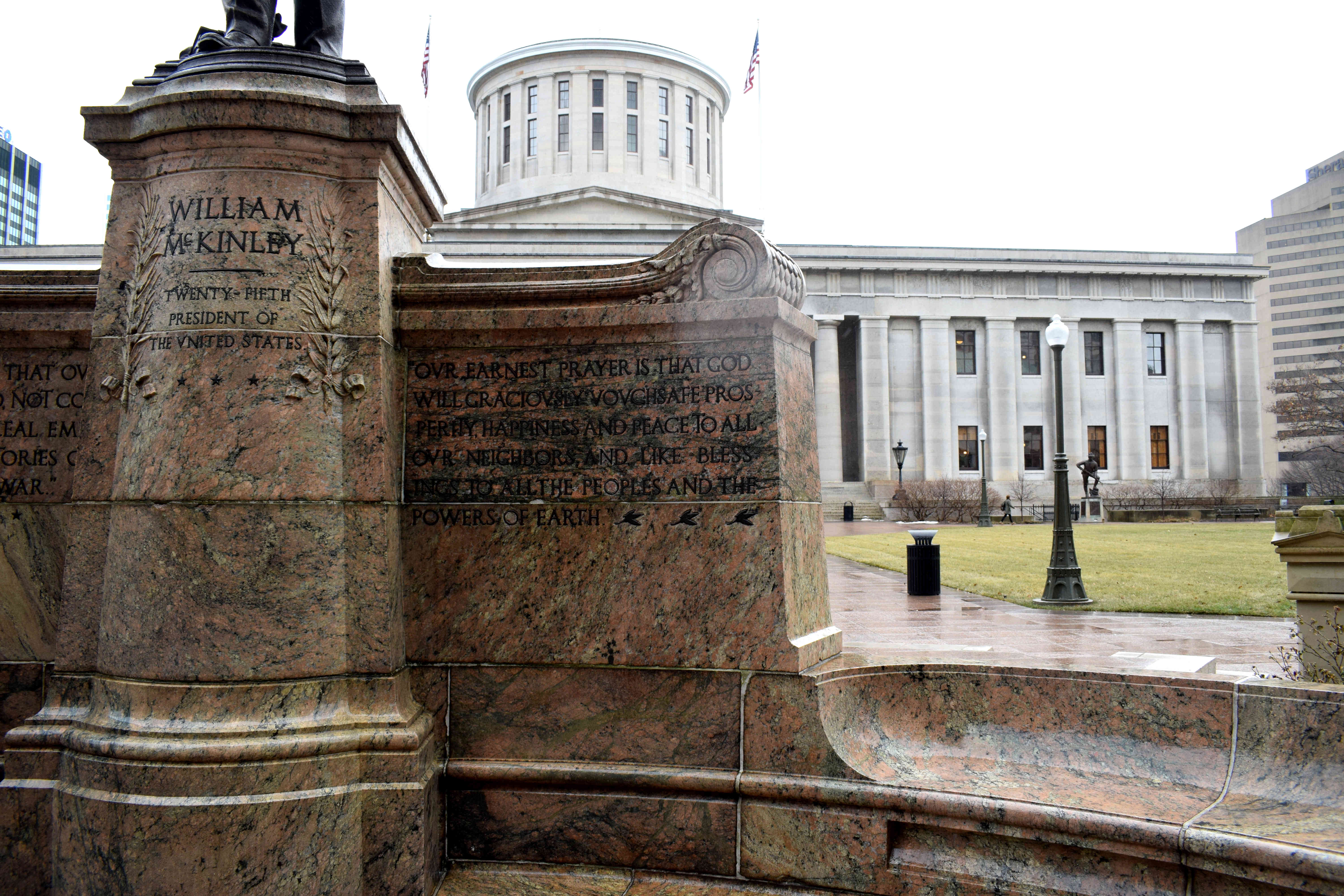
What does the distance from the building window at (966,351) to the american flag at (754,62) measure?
67.7 ft

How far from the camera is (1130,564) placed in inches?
761

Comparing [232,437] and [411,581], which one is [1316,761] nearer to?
[411,581]

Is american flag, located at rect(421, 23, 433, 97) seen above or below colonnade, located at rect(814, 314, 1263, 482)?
above

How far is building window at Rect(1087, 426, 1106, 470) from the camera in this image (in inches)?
2406

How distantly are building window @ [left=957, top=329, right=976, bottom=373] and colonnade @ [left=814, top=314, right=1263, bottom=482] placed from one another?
466 millimetres

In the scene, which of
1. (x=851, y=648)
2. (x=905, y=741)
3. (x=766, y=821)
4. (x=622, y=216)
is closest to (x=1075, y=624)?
(x=851, y=648)

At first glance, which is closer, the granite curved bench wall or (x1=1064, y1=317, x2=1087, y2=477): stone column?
the granite curved bench wall

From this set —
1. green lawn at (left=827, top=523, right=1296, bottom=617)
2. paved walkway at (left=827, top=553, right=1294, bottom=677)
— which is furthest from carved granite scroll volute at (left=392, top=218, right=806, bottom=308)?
green lawn at (left=827, top=523, right=1296, bottom=617)

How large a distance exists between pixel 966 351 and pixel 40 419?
6033cm

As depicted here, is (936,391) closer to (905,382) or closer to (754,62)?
(905,382)

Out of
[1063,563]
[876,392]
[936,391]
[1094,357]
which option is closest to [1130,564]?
[1063,563]

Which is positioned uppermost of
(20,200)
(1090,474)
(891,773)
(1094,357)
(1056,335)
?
(20,200)

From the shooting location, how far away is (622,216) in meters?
58.2

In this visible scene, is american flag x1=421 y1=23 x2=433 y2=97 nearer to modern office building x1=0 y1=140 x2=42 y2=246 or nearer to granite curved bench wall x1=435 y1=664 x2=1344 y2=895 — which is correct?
modern office building x1=0 y1=140 x2=42 y2=246
